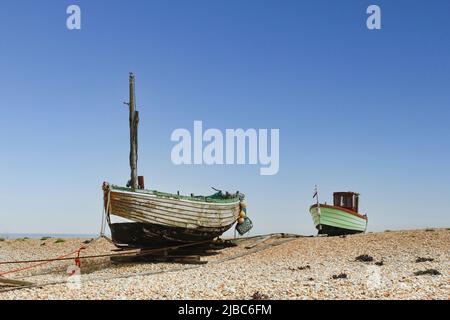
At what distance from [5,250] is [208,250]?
694 inches

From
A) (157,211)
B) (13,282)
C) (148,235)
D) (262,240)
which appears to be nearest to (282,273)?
(157,211)

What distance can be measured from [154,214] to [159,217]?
312mm

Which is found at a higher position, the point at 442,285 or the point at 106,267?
the point at 442,285

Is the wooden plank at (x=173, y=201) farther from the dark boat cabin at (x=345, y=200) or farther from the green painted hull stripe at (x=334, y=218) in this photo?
the dark boat cabin at (x=345, y=200)

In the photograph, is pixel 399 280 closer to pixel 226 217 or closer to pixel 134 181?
pixel 226 217

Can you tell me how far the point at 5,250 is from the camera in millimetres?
32906

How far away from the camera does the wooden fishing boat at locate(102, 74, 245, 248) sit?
20.8 meters

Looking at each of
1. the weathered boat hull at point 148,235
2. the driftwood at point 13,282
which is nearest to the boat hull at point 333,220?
the weathered boat hull at point 148,235

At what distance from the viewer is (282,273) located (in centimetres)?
1728

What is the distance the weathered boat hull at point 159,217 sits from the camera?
20812 millimetres

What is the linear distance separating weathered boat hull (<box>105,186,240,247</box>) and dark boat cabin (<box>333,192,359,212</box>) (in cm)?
1673

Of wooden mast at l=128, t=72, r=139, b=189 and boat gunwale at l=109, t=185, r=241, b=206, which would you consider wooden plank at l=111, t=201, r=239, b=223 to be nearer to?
boat gunwale at l=109, t=185, r=241, b=206

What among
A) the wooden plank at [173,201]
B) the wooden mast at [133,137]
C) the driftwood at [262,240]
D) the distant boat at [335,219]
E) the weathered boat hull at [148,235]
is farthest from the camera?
the distant boat at [335,219]
